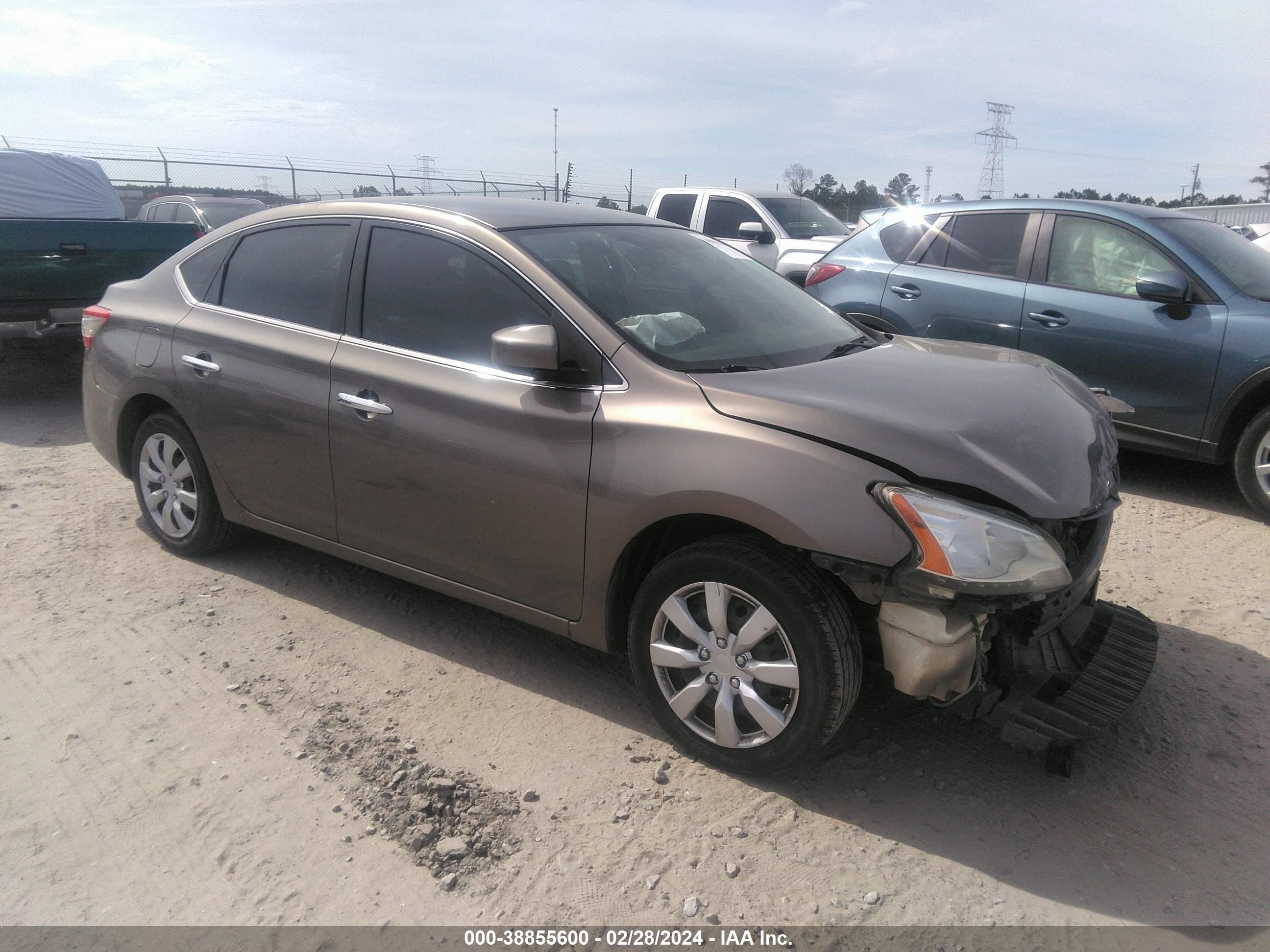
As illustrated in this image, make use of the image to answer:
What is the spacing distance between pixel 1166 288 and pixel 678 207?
742cm

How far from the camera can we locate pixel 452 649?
385cm

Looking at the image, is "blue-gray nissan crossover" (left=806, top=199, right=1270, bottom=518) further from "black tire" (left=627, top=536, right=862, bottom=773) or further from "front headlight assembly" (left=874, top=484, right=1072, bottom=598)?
"black tire" (left=627, top=536, right=862, bottom=773)

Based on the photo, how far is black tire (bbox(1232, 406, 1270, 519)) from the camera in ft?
17.3

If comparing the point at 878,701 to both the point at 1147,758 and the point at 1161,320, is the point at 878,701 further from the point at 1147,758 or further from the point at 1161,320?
the point at 1161,320

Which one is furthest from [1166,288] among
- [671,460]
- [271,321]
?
[271,321]

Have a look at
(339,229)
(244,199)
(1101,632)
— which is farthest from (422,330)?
(244,199)

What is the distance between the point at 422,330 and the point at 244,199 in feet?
44.7

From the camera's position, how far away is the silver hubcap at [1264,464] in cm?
527

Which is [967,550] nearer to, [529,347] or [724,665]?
[724,665]

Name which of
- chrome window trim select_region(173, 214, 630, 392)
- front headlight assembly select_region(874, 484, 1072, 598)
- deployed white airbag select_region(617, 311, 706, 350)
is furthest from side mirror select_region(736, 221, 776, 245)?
front headlight assembly select_region(874, 484, 1072, 598)

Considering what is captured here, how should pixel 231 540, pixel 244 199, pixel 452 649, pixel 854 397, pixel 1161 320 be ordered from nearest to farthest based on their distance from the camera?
pixel 854 397 < pixel 452 649 < pixel 231 540 < pixel 1161 320 < pixel 244 199

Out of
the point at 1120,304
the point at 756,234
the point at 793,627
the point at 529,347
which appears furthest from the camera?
the point at 756,234

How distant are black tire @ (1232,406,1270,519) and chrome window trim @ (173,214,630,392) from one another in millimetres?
4148

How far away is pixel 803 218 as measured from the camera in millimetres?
12281
